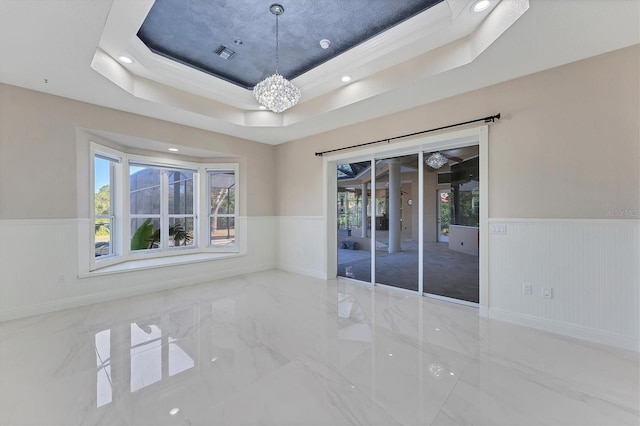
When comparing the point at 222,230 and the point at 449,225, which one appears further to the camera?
the point at 222,230

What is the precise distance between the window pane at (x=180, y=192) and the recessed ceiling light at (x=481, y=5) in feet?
17.8

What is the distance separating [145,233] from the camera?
5.14m

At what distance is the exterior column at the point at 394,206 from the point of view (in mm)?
4746

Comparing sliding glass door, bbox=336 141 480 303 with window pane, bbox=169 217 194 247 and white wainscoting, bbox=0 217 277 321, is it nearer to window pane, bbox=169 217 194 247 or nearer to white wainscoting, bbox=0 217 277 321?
window pane, bbox=169 217 194 247

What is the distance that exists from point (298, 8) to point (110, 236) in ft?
15.2

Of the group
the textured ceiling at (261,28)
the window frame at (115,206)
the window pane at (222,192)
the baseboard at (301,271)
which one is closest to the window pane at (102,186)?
the window frame at (115,206)

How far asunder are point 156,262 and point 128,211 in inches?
41.7

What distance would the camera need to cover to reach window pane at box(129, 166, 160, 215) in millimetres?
4988

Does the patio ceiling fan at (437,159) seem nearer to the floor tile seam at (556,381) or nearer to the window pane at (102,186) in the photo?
the floor tile seam at (556,381)

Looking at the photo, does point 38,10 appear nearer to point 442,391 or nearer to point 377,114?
point 377,114

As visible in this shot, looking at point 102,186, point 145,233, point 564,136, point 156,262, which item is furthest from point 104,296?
point 564,136

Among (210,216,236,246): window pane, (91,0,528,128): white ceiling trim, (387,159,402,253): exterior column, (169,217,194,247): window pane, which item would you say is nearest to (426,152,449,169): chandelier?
(387,159,402,253): exterior column

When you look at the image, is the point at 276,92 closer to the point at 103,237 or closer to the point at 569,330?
the point at 103,237

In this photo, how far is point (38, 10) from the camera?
205 centimetres
